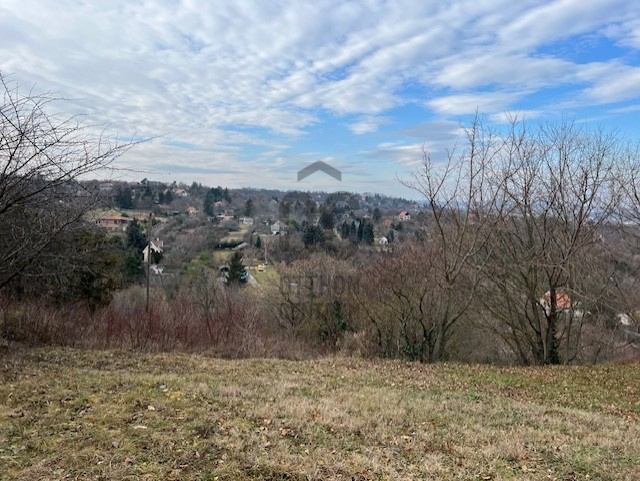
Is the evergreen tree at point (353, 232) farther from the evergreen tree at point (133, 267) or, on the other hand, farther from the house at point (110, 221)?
the house at point (110, 221)

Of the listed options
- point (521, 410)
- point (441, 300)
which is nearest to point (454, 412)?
point (521, 410)

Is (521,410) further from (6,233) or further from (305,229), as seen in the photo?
(305,229)

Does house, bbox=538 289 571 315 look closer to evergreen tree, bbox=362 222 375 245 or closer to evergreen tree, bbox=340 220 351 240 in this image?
evergreen tree, bbox=362 222 375 245

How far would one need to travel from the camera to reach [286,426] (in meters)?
4.04

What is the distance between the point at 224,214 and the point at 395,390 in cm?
3391

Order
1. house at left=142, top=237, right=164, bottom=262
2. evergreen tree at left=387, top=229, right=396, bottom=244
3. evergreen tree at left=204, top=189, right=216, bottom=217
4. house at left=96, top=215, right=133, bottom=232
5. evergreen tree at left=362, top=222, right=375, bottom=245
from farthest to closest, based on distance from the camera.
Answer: evergreen tree at left=204, top=189, right=216, bottom=217 < evergreen tree at left=362, top=222, right=375, bottom=245 < house at left=142, top=237, right=164, bottom=262 < evergreen tree at left=387, top=229, right=396, bottom=244 < house at left=96, top=215, right=133, bottom=232

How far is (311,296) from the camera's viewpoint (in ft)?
71.4

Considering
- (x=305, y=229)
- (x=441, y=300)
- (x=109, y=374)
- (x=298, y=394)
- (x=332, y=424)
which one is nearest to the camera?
(x=332, y=424)

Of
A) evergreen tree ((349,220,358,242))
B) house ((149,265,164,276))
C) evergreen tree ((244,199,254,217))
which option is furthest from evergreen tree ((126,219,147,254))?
evergreen tree ((349,220,358,242))

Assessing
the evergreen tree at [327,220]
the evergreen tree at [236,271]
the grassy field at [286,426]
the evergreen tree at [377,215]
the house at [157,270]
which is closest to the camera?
the grassy field at [286,426]

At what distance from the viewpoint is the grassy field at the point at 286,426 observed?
10.4 feet

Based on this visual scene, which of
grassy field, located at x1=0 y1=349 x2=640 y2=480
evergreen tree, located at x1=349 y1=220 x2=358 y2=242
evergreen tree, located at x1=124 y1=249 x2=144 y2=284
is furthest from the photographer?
evergreen tree, located at x1=349 y1=220 x2=358 y2=242

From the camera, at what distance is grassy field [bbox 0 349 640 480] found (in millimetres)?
3160

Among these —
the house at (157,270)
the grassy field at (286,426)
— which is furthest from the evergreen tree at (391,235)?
the house at (157,270)
